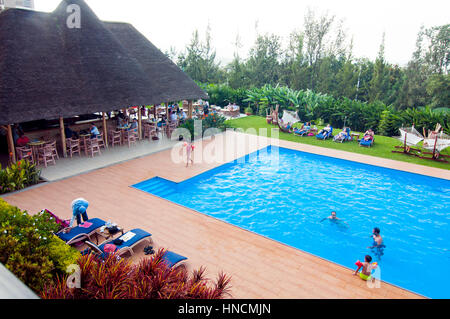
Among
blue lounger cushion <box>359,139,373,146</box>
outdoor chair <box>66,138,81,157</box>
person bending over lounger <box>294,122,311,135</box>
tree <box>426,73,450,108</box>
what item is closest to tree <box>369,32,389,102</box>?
tree <box>426,73,450,108</box>

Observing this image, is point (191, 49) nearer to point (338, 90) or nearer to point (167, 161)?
point (338, 90)

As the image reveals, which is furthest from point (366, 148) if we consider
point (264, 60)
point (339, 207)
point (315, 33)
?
point (315, 33)

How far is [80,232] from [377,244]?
7719 millimetres

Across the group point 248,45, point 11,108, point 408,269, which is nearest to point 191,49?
point 248,45

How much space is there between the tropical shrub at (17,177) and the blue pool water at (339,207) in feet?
12.4

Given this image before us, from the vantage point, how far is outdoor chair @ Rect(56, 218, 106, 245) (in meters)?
7.54

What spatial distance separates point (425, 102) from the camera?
31.8m

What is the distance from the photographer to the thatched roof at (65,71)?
1220 cm

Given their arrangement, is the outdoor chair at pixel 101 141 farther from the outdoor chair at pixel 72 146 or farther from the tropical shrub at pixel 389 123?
the tropical shrub at pixel 389 123

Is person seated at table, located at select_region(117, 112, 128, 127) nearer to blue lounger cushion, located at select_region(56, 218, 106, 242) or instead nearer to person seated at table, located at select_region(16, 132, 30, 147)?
person seated at table, located at select_region(16, 132, 30, 147)

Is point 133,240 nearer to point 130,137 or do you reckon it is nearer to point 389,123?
point 130,137

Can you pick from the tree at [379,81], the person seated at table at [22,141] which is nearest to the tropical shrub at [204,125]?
the person seated at table at [22,141]

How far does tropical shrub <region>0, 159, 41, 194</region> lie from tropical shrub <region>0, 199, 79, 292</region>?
13.5 ft

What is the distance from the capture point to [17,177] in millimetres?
10812
